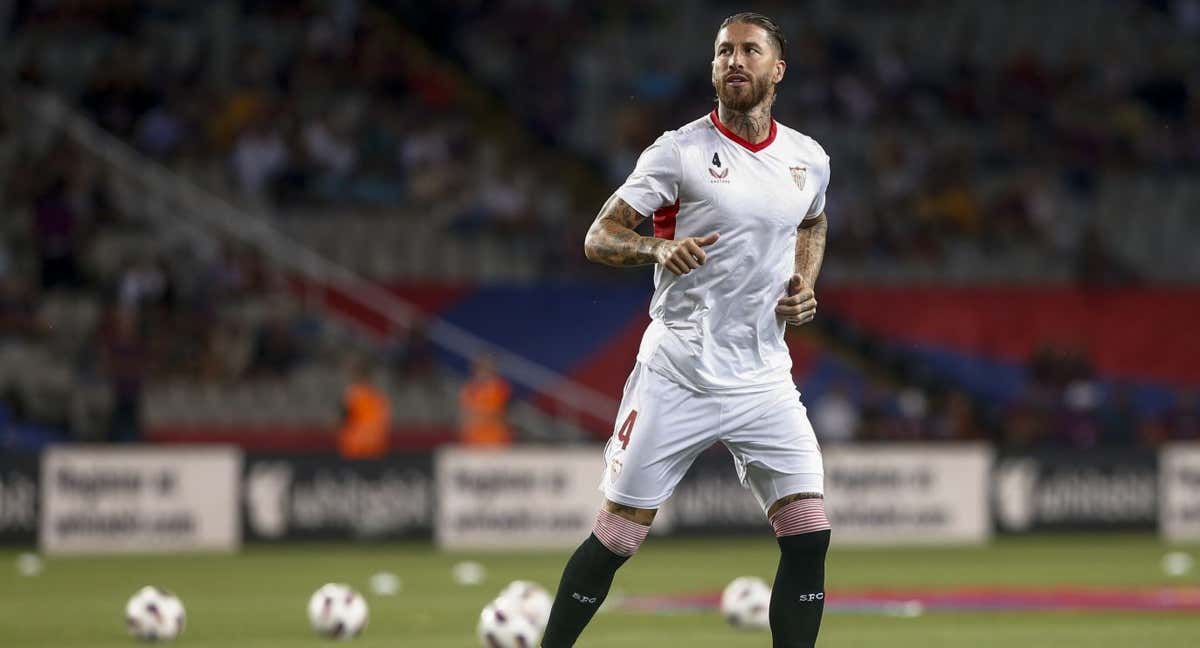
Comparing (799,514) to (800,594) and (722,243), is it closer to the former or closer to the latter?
(800,594)

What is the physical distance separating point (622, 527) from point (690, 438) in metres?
0.43

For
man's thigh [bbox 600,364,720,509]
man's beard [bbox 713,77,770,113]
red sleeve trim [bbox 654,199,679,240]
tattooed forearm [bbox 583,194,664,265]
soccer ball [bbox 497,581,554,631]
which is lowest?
soccer ball [bbox 497,581,554,631]

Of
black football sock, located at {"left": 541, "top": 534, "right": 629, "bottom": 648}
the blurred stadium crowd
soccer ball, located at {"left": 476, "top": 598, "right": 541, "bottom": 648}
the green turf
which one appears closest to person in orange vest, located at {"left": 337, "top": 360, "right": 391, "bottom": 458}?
the green turf

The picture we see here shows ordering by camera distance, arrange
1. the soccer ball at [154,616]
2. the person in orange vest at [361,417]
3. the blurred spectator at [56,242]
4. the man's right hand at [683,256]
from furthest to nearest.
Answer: the blurred spectator at [56,242] → the person in orange vest at [361,417] → the soccer ball at [154,616] → the man's right hand at [683,256]

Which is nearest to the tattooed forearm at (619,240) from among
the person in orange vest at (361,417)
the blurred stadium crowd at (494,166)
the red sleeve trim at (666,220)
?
the red sleeve trim at (666,220)

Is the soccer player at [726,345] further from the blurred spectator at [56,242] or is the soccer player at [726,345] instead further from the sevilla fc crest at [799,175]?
the blurred spectator at [56,242]

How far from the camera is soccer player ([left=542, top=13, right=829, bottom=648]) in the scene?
7.36 metres

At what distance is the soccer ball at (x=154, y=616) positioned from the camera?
10.7 m

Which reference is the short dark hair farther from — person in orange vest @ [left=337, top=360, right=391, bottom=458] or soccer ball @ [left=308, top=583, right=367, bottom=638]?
person in orange vest @ [left=337, top=360, right=391, bottom=458]

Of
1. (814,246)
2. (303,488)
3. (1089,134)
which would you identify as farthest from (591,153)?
(814,246)

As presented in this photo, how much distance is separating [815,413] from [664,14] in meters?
6.97

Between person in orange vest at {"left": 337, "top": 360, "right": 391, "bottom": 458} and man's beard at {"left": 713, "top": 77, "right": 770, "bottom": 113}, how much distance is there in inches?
535

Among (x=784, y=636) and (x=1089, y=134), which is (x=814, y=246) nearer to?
(x=784, y=636)

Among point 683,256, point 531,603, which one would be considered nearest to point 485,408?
point 531,603
